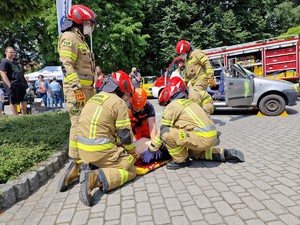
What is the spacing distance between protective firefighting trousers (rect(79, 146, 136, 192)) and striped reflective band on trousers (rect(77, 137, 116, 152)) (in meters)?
0.04

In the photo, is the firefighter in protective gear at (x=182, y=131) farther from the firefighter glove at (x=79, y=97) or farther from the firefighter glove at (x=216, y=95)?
the firefighter glove at (x=216, y=95)

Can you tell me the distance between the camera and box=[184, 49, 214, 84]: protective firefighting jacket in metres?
6.18

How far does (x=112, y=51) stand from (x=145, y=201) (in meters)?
19.1

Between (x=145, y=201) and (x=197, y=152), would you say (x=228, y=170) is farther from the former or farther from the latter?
(x=145, y=201)

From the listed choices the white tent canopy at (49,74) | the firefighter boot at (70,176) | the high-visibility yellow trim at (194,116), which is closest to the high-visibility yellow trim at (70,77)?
the firefighter boot at (70,176)

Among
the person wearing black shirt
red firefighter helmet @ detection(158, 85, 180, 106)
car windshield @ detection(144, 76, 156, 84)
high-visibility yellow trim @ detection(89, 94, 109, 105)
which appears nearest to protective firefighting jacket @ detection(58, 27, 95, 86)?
high-visibility yellow trim @ detection(89, 94, 109, 105)

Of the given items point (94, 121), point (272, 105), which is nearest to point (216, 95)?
point (272, 105)

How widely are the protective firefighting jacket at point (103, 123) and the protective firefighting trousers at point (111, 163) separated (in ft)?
0.24

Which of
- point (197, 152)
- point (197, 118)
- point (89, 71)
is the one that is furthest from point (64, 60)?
point (197, 152)

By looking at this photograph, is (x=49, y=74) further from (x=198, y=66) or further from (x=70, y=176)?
(x=70, y=176)

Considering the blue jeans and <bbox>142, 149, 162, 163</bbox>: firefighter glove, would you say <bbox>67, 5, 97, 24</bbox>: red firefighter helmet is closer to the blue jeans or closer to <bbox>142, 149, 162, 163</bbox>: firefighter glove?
<bbox>142, 149, 162, 163</bbox>: firefighter glove

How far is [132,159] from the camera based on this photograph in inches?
140

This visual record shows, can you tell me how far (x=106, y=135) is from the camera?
11.0 feet

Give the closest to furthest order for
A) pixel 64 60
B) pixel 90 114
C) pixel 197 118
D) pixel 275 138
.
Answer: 1. pixel 90 114
2. pixel 64 60
3. pixel 197 118
4. pixel 275 138
